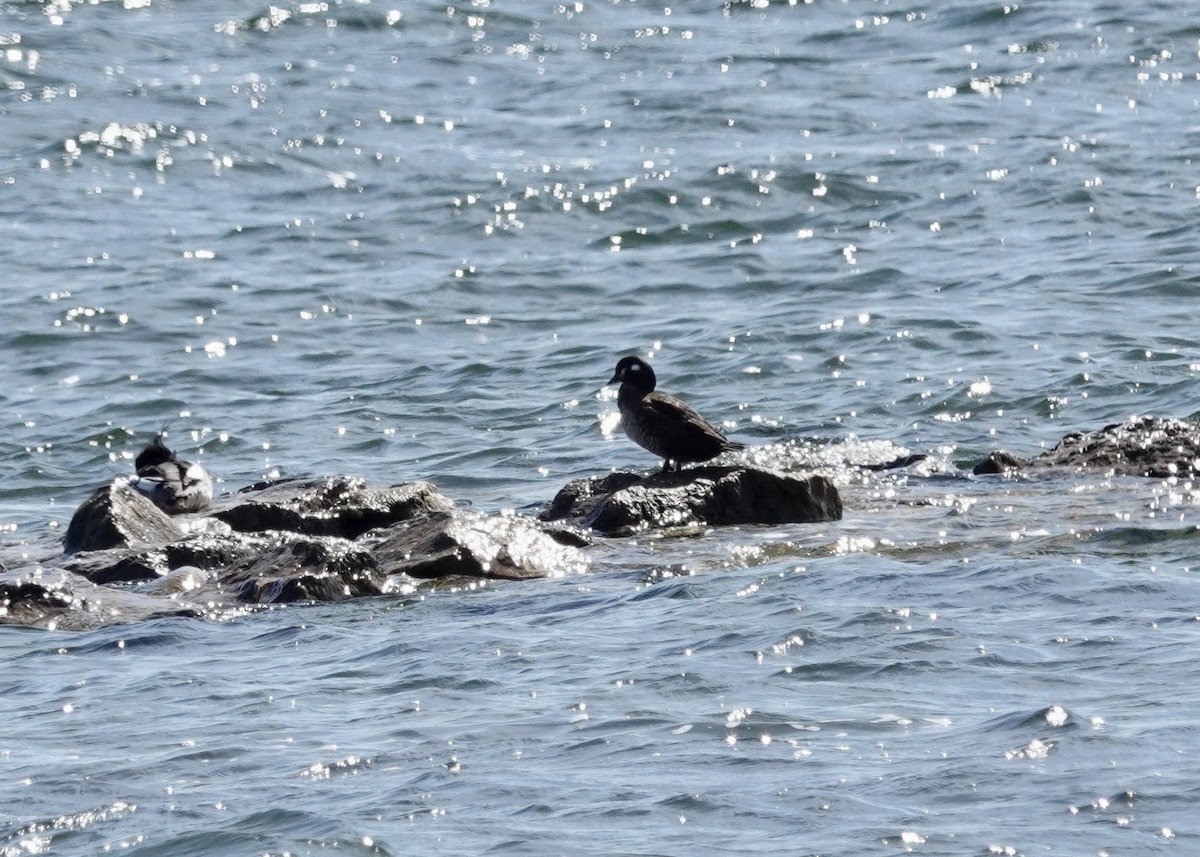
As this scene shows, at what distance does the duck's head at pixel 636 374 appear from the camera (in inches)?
449

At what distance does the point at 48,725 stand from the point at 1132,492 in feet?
19.0

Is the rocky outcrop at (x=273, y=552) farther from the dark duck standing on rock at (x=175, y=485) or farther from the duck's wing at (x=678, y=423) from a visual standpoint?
the duck's wing at (x=678, y=423)

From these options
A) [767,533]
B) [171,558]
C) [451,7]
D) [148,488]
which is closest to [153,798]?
[171,558]

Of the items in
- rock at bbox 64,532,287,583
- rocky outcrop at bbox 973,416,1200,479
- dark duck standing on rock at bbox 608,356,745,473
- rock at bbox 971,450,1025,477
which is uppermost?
dark duck standing on rock at bbox 608,356,745,473

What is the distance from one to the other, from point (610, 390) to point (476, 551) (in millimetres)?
6183

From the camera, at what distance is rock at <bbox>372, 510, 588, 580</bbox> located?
930cm

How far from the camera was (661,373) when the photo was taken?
16.1m

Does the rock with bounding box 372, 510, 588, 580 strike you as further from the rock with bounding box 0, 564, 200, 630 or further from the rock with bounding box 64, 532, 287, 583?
the rock with bounding box 0, 564, 200, 630

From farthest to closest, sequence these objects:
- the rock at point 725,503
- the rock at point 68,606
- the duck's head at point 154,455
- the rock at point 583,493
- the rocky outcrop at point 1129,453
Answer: the duck's head at point 154,455 < the rocky outcrop at point 1129,453 < the rock at point 583,493 < the rock at point 725,503 < the rock at point 68,606

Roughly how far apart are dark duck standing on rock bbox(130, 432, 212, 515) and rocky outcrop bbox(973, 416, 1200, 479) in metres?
4.54

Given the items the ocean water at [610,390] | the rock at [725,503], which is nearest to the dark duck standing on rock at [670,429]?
the rock at [725,503]

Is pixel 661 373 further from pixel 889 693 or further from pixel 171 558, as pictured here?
pixel 889 693

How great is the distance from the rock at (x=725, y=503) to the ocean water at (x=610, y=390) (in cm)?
26

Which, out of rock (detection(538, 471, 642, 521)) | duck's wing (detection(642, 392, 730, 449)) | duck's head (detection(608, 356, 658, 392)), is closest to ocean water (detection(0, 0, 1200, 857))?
rock (detection(538, 471, 642, 521))
